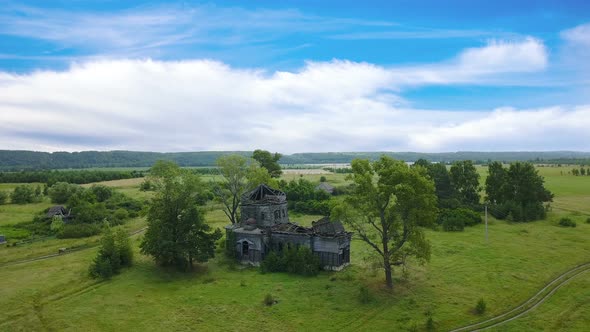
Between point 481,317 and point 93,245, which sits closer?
point 481,317

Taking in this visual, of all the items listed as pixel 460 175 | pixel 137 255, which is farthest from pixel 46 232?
pixel 460 175

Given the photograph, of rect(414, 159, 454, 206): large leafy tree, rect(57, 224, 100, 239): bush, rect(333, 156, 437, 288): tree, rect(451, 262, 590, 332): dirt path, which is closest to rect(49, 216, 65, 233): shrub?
rect(57, 224, 100, 239): bush

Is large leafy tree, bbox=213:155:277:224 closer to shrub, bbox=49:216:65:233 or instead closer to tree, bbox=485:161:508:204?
shrub, bbox=49:216:65:233

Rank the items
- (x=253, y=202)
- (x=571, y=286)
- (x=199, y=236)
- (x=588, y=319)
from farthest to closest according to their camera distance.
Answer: (x=253, y=202) < (x=199, y=236) < (x=571, y=286) < (x=588, y=319)

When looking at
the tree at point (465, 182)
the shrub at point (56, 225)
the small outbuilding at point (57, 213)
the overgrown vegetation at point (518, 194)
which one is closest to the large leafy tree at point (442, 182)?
the tree at point (465, 182)

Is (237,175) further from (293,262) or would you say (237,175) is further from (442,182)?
(442,182)

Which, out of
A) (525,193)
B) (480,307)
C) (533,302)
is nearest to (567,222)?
(525,193)

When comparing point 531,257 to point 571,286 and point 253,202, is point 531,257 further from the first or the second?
point 253,202
